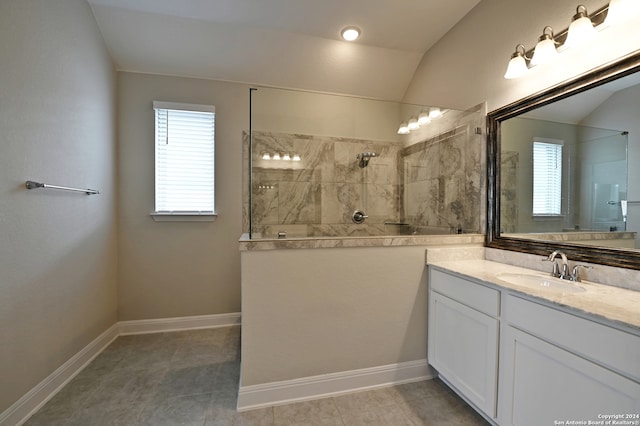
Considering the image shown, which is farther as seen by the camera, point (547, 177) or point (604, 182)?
point (547, 177)

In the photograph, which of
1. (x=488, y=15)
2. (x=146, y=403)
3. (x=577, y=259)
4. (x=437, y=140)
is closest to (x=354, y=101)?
(x=437, y=140)

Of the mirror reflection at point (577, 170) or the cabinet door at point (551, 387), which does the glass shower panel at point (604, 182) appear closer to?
the mirror reflection at point (577, 170)

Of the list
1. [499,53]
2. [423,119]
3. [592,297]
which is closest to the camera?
[592,297]

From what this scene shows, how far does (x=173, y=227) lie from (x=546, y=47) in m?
3.14

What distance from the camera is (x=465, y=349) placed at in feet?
5.05

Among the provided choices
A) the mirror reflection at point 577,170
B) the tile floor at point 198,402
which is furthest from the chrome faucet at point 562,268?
the tile floor at point 198,402

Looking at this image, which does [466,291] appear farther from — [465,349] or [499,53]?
[499,53]

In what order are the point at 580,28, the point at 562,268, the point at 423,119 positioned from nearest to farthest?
the point at 580,28 < the point at 562,268 < the point at 423,119

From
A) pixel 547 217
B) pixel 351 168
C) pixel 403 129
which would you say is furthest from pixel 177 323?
pixel 547 217

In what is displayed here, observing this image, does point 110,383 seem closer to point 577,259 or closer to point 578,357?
point 578,357

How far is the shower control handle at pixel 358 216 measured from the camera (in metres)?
2.66

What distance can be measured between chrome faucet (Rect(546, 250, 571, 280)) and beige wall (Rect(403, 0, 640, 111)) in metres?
0.99

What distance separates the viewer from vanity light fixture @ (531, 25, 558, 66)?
1.47m

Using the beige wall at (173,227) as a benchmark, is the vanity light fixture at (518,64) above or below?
above
